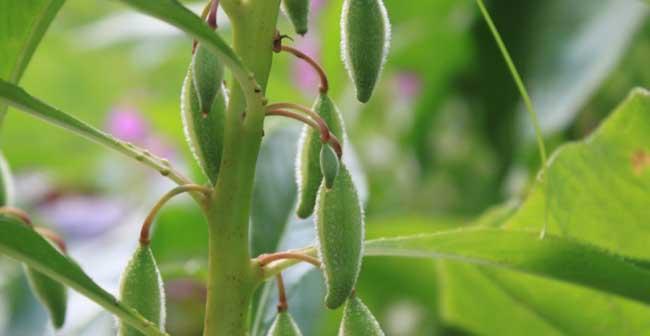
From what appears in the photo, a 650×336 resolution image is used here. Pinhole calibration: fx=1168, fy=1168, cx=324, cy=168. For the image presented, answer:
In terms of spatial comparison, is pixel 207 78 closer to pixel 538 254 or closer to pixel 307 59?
pixel 307 59

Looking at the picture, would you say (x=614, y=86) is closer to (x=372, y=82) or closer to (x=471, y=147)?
(x=471, y=147)

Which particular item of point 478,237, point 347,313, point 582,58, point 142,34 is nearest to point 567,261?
point 478,237

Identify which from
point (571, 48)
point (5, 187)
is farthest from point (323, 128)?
point (571, 48)

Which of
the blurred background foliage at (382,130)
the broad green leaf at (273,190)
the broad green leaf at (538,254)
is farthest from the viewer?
the blurred background foliage at (382,130)

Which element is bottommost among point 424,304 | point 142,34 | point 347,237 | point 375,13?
point 424,304

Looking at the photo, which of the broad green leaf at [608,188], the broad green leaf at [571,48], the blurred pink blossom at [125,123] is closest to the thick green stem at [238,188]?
the broad green leaf at [608,188]

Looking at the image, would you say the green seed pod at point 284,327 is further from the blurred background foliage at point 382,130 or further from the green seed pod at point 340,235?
the blurred background foliage at point 382,130
